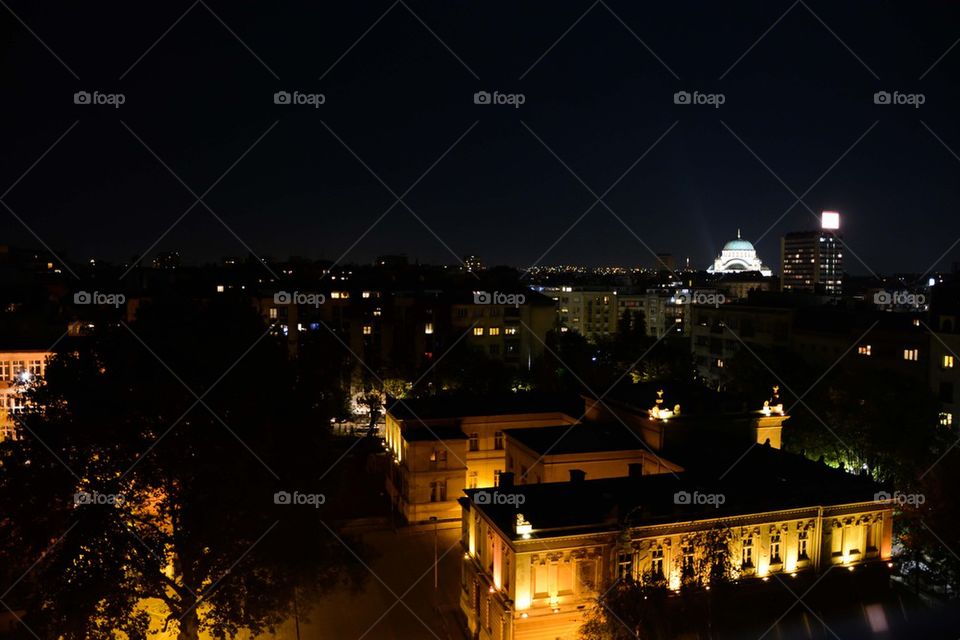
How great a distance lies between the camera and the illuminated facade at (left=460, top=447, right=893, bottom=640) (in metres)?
16.8

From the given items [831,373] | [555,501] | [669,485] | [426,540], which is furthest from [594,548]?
[831,373]

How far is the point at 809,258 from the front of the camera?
539ft

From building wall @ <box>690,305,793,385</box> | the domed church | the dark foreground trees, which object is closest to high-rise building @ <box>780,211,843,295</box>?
the domed church

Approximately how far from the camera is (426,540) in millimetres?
26219

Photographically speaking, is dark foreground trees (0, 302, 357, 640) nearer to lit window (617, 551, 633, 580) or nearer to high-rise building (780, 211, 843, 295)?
lit window (617, 551, 633, 580)

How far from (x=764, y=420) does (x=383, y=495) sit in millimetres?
17023

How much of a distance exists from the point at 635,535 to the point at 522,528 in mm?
3072

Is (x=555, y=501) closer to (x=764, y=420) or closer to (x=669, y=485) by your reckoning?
(x=669, y=485)

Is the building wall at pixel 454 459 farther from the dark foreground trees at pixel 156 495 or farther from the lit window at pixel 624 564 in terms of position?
the lit window at pixel 624 564

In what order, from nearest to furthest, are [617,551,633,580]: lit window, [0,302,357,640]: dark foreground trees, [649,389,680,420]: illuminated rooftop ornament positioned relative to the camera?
[0,302,357,640]: dark foreground trees
[617,551,633,580]: lit window
[649,389,680,420]: illuminated rooftop ornament

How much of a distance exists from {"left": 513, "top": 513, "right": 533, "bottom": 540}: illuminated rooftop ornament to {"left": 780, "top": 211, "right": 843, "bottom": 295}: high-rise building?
157859 mm

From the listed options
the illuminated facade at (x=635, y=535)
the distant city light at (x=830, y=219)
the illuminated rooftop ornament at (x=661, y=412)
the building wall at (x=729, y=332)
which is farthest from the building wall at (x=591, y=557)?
the distant city light at (x=830, y=219)

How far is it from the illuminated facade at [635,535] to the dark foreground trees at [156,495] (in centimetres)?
447

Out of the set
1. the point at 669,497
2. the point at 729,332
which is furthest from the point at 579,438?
the point at 729,332
